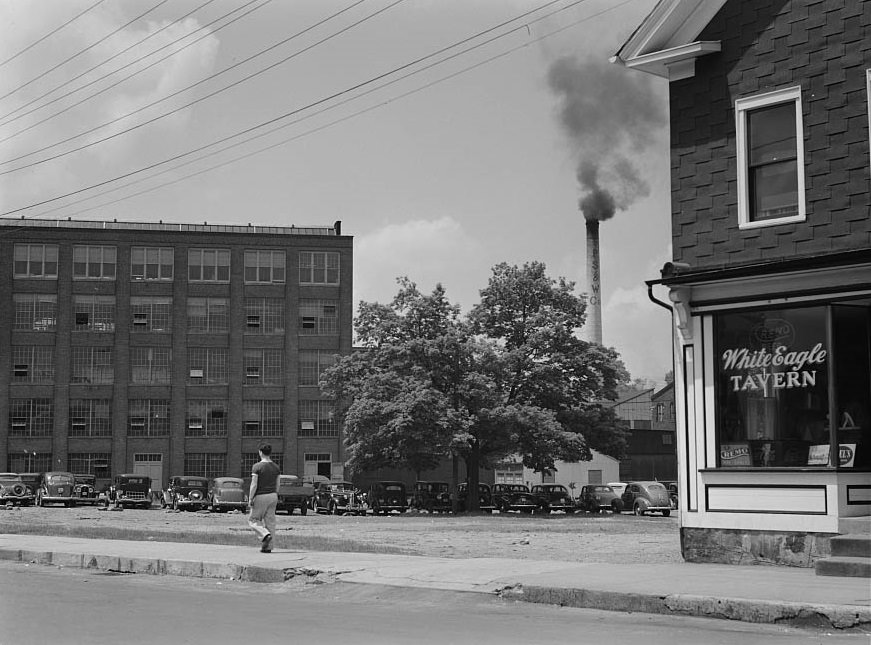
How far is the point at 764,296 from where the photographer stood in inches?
652

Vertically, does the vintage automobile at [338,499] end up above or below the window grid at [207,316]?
below

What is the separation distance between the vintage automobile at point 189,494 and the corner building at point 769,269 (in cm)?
4455

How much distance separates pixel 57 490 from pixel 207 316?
28.6 m

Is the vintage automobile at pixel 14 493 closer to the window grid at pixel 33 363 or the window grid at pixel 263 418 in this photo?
the window grid at pixel 33 363

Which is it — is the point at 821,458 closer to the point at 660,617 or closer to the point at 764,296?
the point at 764,296

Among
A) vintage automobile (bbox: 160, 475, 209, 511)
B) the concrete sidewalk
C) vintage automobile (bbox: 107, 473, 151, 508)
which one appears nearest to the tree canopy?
vintage automobile (bbox: 160, 475, 209, 511)

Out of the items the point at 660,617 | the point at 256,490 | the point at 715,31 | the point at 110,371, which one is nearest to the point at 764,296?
the point at 715,31

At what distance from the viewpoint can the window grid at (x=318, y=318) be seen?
3460 inches

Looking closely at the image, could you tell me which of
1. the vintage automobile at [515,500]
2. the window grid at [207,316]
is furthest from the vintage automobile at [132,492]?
the window grid at [207,316]

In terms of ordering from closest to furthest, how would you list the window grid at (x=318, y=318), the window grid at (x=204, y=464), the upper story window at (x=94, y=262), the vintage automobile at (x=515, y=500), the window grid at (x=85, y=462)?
the vintage automobile at (x=515, y=500) → the window grid at (x=85, y=462) → the window grid at (x=204, y=464) → the upper story window at (x=94, y=262) → the window grid at (x=318, y=318)

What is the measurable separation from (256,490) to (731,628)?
30.3 ft

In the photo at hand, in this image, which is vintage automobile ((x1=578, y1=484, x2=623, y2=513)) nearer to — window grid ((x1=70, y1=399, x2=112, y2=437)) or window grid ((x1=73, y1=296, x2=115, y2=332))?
window grid ((x1=70, y1=399, x2=112, y2=437))

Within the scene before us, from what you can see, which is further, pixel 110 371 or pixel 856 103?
pixel 110 371

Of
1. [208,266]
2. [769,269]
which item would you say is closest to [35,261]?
[208,266]
